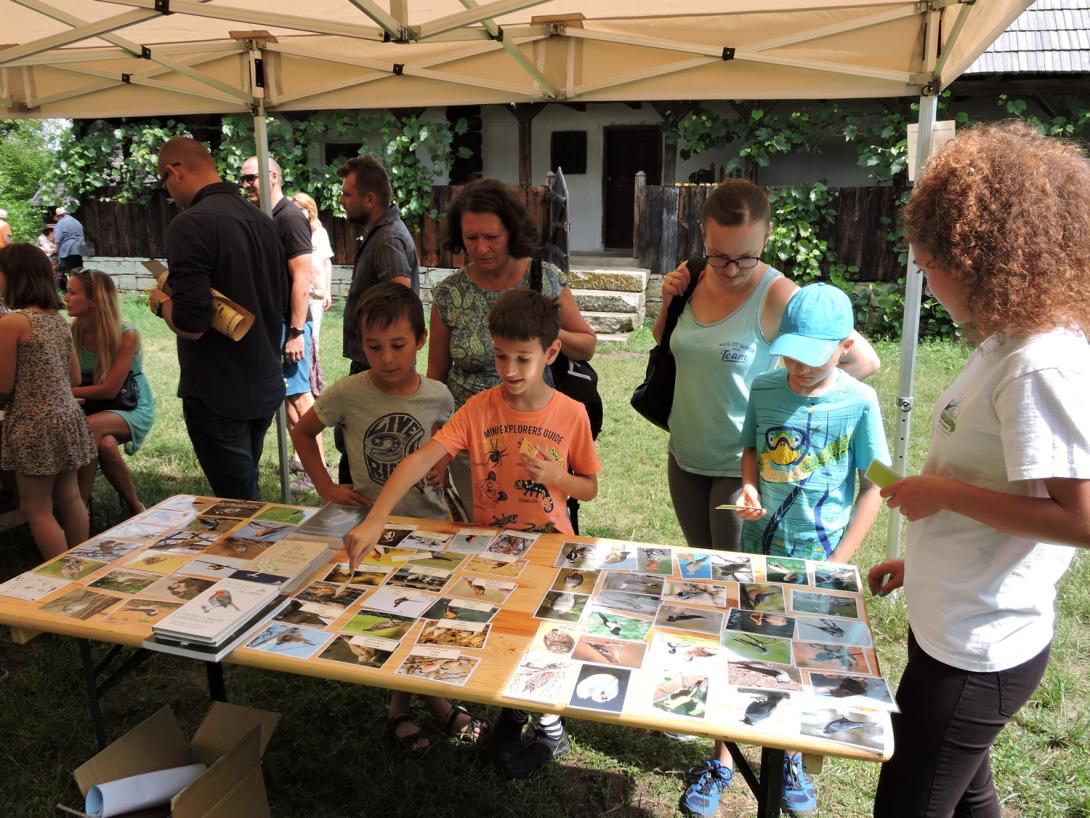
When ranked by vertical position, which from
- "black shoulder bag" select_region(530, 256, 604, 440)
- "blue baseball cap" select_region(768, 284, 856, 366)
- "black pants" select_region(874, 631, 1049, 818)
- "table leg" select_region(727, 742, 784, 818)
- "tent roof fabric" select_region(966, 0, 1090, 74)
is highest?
"tent roof fabric" select_region(966, 0, 1090, 74)

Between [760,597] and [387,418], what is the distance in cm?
121

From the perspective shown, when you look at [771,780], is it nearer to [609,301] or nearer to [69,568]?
[69,568]

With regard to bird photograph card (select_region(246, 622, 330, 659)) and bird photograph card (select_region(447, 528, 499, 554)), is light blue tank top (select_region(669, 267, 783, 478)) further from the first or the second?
bird photograph card (select_region(246, 622, 330, 659))

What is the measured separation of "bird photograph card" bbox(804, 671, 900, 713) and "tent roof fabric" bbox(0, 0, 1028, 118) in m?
1.90

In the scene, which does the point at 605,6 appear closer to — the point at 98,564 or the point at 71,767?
the point at 98,564

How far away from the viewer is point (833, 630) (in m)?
1.69

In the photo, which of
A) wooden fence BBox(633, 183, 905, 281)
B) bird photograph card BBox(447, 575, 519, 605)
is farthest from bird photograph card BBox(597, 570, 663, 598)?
wooden fence BBox(633, 183, 905, 281)

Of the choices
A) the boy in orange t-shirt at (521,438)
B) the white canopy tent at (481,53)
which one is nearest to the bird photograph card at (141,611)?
the boy in orange t-shirt at (521,438)

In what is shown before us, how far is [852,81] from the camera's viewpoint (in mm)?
3131

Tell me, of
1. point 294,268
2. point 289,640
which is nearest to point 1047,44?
point 294,268

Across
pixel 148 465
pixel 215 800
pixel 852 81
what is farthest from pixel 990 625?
pixel 148 465

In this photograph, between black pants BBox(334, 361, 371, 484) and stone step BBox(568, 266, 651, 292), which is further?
stone step BBox(568, 266, 651, 292)

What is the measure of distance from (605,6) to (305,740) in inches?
112

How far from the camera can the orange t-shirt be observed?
215 cm
